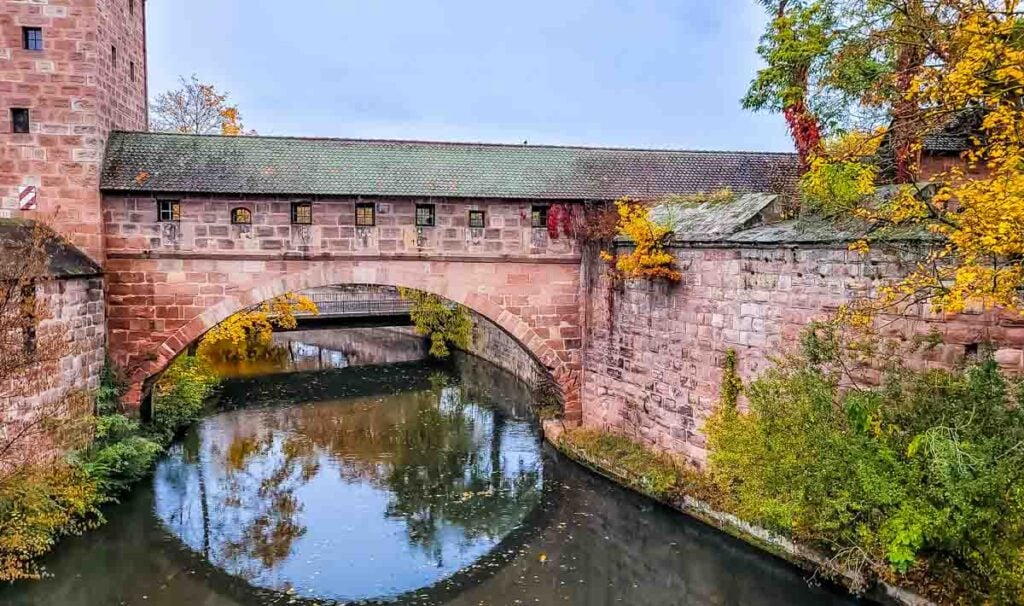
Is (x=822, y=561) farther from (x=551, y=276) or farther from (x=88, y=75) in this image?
(x=88, y=75)

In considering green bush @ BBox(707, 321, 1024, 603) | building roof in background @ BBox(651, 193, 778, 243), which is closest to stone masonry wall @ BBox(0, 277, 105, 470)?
green bush @ BBox(707, 321, 1024, 603)

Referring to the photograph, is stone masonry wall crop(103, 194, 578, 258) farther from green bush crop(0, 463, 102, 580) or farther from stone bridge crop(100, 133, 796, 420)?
green bush crop(0, 463, 102, 580)

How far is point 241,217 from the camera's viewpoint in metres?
14.2

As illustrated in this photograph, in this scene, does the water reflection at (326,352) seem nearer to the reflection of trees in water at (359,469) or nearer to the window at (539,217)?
the reflection of trees in water at (359,469)

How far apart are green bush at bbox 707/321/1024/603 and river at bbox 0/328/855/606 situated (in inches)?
62.5

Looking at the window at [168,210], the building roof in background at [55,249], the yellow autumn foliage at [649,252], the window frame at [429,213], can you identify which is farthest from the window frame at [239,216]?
the yellow autumn foliage at [649,252]

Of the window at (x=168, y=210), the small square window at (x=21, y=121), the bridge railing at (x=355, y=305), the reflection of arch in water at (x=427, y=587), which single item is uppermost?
the small square window at (x=21, y=121)

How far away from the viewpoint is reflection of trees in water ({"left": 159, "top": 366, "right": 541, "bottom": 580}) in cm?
1157

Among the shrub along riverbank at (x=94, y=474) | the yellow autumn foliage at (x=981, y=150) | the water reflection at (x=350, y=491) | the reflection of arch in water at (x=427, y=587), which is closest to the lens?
the yellow autumn foliage at (x=981, y=150)

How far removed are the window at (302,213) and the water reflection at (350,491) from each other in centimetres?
475

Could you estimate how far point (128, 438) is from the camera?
13133 mm

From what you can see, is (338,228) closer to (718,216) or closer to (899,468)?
(718,216)

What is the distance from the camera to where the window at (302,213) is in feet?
47.0

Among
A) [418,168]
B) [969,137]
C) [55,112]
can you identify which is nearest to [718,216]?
[969,137]
